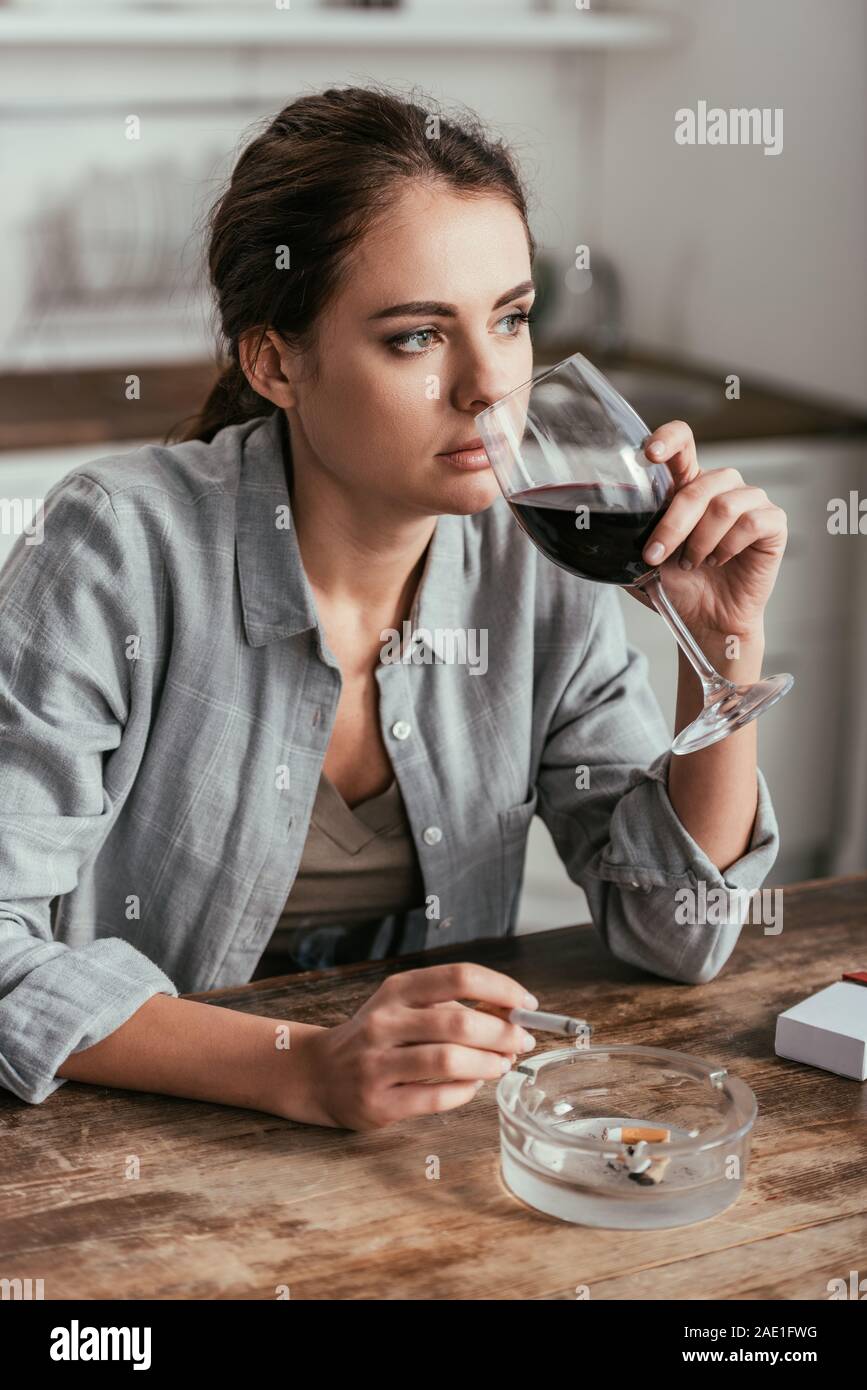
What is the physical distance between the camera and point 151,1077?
1.11m

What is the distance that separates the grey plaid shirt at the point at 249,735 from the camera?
51.5 inches

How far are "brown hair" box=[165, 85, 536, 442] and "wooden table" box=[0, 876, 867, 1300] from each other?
0.64 m

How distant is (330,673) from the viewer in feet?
4.84

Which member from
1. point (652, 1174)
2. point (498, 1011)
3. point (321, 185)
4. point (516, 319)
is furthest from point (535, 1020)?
point (321, 185)

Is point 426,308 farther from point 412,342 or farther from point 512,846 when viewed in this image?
point 512,846

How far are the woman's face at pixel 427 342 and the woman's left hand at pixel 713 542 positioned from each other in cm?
16

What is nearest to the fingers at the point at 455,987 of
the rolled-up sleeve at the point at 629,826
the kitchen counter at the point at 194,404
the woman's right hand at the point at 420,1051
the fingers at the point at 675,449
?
the woman's right hand at the point at 420,1051

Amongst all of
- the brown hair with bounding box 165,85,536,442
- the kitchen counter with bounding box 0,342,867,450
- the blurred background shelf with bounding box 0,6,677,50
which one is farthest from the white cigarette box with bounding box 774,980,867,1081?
the blurred background shelf with bounding box 0,6,677,50

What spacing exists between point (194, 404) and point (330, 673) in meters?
1.80

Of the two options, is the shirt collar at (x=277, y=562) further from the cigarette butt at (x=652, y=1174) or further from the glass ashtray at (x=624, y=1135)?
the cigarette butt at (x=652, y=1174)
